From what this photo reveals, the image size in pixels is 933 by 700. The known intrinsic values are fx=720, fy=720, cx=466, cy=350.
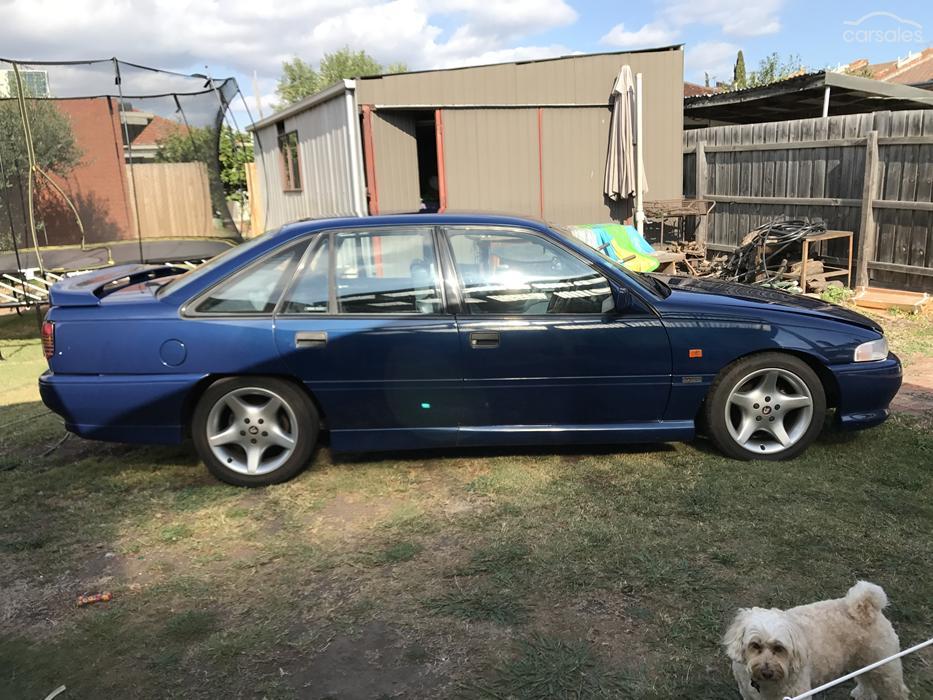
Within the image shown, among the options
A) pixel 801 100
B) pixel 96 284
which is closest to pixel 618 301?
pixel 96 284

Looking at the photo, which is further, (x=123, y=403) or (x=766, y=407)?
(x=766, y=407)

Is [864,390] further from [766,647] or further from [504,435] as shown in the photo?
[766,647]

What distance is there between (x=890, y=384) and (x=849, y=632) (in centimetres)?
242

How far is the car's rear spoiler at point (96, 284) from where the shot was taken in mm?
3918

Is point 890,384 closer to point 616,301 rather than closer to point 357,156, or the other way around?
point 616,301

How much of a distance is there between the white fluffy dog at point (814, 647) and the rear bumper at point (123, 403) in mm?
2961

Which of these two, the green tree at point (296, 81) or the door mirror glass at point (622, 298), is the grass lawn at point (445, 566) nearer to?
the door mirror glass at point (622, 298)

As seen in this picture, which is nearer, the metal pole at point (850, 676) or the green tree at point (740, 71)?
the metal pole at point (850, 676)

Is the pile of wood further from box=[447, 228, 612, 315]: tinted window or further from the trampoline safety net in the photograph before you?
box=[447, 228, 612, 315]: tinted window

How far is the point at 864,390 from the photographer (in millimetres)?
4086

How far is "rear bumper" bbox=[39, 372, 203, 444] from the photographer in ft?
12.7

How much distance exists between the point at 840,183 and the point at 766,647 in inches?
375

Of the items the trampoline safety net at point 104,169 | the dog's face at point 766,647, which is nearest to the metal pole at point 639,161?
the trampoline safety net at point 104,169

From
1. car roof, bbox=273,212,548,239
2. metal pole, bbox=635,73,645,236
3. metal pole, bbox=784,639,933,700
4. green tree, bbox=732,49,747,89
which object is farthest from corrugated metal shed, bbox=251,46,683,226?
green tree, bbox=732,49,747,89
